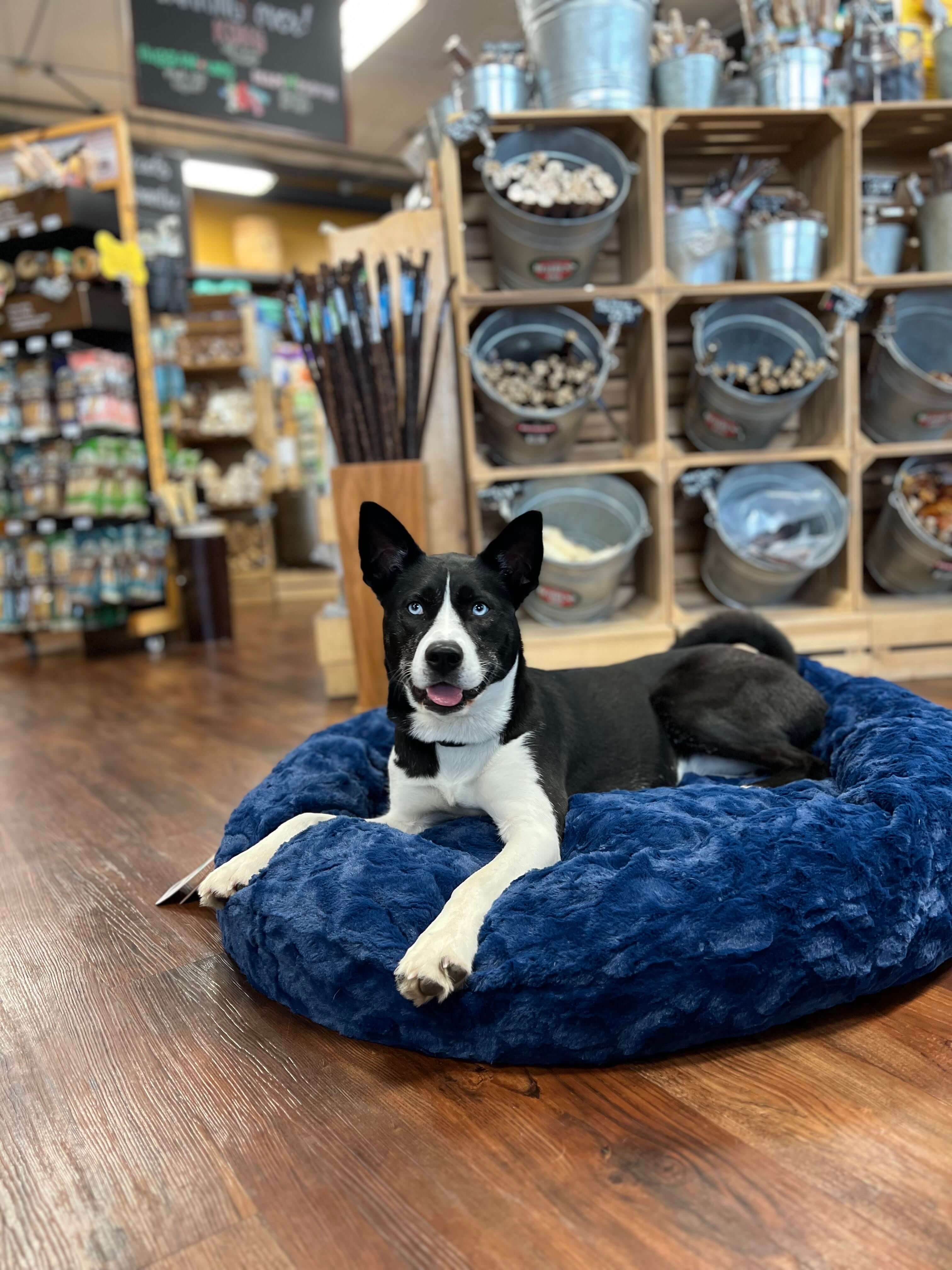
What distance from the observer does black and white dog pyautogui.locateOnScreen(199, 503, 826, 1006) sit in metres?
1.51

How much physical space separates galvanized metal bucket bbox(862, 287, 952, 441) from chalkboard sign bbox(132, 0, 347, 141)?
345 centimetres

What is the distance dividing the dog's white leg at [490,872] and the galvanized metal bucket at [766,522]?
2.14 metres

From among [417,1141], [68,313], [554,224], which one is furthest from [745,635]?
[68,313]

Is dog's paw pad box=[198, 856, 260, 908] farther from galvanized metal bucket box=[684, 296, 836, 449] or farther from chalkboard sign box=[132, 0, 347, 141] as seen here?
chalkboard sign box=[132, 0, 347, 141]

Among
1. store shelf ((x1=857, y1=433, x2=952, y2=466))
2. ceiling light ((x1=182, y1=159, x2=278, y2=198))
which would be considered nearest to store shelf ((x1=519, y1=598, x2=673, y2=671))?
store shelf ((x1=857, y1=433, x2=952, y2=466))

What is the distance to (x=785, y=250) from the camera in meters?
3.48

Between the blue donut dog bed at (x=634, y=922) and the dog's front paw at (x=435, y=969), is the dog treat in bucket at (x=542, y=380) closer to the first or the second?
the blue donut dog bed at (x=634, y=922)

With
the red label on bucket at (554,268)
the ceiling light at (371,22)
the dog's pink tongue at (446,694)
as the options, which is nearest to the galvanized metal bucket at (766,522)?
the red label on bucket at (554,268)

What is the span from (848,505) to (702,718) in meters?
1.90

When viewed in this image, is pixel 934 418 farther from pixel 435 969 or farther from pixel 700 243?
pixel 435 969

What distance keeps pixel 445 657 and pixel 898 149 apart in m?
3.64

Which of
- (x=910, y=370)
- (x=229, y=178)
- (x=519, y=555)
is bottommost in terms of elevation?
(x=519, y=555)

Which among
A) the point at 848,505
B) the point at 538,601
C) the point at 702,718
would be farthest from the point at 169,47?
the point at 702,718

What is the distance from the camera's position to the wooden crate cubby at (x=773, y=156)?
3.42 m
